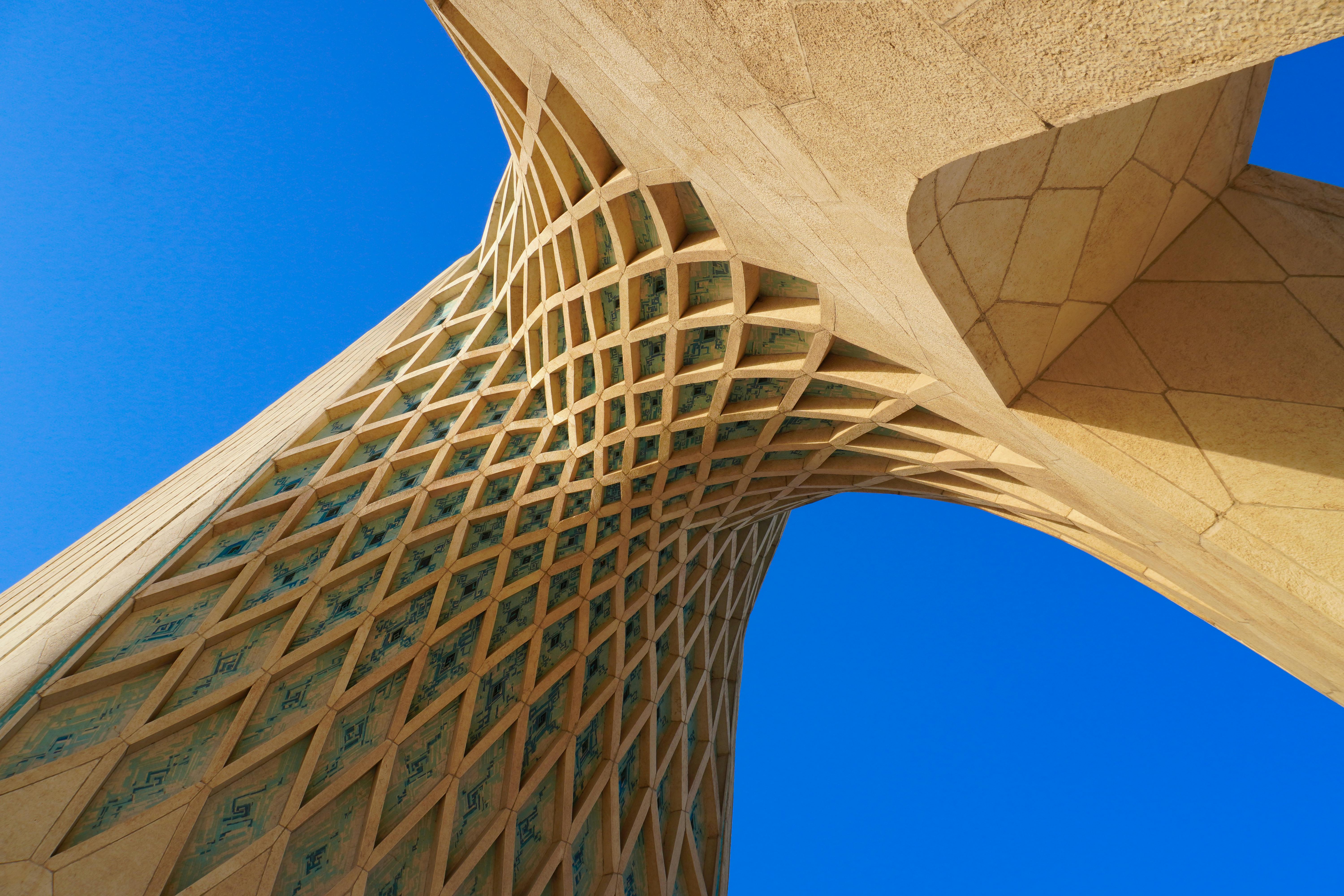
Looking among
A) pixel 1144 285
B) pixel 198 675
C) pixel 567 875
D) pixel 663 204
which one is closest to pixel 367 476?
pixel 198 675

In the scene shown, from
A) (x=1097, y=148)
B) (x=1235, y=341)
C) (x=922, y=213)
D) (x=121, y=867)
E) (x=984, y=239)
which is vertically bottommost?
(x=121, y=867)

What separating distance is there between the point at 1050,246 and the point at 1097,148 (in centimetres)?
61

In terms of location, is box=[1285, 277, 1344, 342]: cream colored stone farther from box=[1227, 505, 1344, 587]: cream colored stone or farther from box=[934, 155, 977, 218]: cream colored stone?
box=[934, 155, 977, 218]: cream colored stone

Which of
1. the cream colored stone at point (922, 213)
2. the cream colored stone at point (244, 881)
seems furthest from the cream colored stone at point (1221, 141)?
the cream colored stone at point (244, 881)

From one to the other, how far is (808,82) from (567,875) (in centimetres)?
993

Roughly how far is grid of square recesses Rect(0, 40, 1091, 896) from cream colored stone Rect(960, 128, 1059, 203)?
9.21 ft

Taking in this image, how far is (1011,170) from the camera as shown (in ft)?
13.0

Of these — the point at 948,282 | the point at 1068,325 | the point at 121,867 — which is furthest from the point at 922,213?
the point at 121,867

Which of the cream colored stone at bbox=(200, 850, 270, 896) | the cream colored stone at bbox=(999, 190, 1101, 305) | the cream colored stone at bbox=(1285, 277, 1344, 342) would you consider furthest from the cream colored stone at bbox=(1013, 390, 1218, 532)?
the cream colored stone at bbox=(200, 850, 270, 896)

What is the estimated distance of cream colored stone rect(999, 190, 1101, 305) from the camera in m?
4.36

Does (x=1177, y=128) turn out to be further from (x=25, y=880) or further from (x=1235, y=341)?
(x=25, y=880)

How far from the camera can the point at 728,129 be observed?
164 inches

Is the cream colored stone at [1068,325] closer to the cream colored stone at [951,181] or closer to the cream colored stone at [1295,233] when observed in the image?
the cream colored stone at [1295,233]

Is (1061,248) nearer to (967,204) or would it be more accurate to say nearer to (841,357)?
(967,204)
